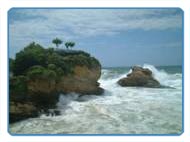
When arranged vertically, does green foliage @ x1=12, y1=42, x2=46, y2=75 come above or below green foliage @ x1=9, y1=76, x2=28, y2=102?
above

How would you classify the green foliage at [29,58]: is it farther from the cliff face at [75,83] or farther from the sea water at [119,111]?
the sea water at [119,111]

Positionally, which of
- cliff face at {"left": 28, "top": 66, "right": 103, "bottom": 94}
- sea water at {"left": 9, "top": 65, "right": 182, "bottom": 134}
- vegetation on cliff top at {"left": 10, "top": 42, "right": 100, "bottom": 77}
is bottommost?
sea water at {"left": 9, "top": 65, "right": 182, "bottom": 134}

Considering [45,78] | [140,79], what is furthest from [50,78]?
[140,79]

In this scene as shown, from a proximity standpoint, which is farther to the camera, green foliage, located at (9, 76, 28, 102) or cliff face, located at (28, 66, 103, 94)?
cliff face, located at (28, 66, 103, 94)

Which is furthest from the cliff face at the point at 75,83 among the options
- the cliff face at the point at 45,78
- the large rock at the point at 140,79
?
the large rock at the point at 140,79

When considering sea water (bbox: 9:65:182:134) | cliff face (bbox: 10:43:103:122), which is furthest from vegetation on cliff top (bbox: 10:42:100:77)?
sea water (bbox: 9:65:182:134)

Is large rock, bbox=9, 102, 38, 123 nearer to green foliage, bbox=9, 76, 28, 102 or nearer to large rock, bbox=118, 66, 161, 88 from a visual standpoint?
green foliage, bbox=9, 76, 28, 102

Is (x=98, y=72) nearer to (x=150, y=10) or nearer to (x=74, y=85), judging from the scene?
(x=74, y=85)
